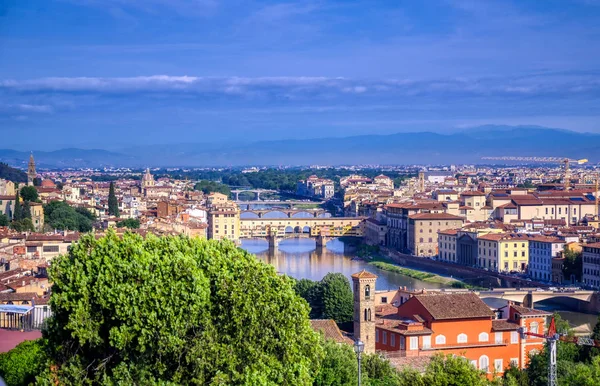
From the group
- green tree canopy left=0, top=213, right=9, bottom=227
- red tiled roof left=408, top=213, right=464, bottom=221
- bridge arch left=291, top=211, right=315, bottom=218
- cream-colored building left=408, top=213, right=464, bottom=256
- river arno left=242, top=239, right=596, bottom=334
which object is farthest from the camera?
bridge arch left=291, top=211, right=315, bottom=218

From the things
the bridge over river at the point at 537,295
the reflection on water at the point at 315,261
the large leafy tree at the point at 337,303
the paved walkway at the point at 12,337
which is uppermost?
the paved walkway at the point at 12,337

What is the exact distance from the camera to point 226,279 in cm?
716

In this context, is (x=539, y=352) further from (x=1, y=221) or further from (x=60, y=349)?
(x=1, y=221)

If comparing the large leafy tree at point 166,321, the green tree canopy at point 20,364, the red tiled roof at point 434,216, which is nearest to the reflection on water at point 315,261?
the red tiled roof at point 434,216

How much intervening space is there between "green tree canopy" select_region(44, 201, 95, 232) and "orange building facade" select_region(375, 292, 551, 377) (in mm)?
16994

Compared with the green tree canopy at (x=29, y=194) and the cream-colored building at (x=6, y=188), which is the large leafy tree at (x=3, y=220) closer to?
the green tree canopy at (x=29, y=194)

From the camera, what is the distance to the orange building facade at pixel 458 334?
12000mm

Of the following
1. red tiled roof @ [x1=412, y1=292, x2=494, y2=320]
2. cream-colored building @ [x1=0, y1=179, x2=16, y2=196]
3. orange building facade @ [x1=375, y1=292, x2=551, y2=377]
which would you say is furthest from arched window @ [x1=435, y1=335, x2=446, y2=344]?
cream-colored building @ [x1=0, y1=179, x2=16, y2=196]

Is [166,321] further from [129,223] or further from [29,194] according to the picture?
[29,194]

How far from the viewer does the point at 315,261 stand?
102 ft

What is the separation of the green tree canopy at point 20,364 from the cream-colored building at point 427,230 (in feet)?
Result: 84.6

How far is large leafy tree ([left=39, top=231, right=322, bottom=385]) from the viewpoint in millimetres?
6797

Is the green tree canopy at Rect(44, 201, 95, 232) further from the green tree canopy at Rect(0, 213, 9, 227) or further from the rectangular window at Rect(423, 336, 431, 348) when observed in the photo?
the rectangular window at Rect(423, 336, 431, 348)

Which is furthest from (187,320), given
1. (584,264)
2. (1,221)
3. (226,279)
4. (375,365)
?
(1,221)
